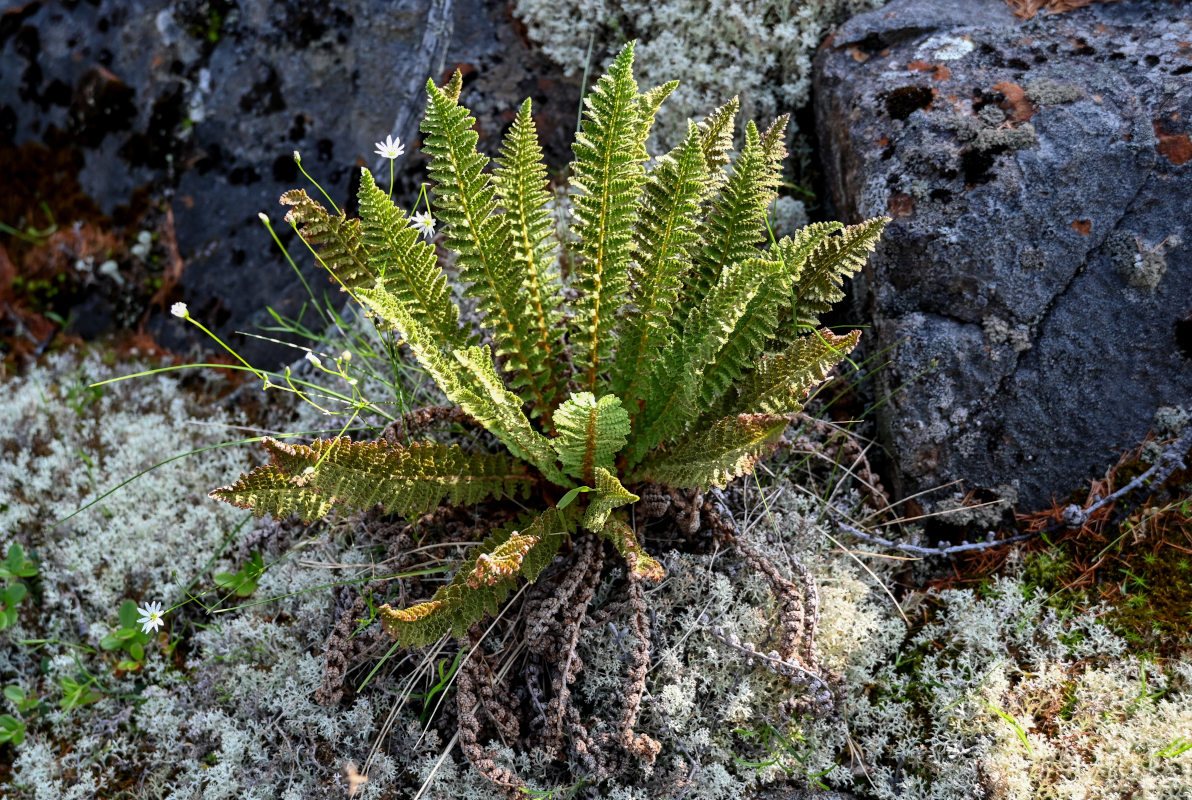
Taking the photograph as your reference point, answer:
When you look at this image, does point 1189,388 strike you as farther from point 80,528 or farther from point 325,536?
point 80,528

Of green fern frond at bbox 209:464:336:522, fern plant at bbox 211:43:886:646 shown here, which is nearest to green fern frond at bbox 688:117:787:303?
fern plant at bbox 211:43:886:646

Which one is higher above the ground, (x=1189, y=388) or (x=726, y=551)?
(x=1189, y=388)

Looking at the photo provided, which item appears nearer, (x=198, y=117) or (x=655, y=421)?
(x=655, y=421)

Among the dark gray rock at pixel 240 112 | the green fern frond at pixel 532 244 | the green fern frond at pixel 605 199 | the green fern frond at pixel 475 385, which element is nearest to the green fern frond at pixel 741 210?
the green fern frond at pixel 605 199

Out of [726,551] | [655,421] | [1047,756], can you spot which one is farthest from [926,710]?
[655,421]

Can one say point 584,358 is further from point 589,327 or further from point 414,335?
point 414,335

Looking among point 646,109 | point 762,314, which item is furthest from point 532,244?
point 762,314

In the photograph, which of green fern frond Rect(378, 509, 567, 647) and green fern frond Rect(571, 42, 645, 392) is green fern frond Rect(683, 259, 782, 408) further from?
green fern frond Rect(378, 509, 567, 647)
